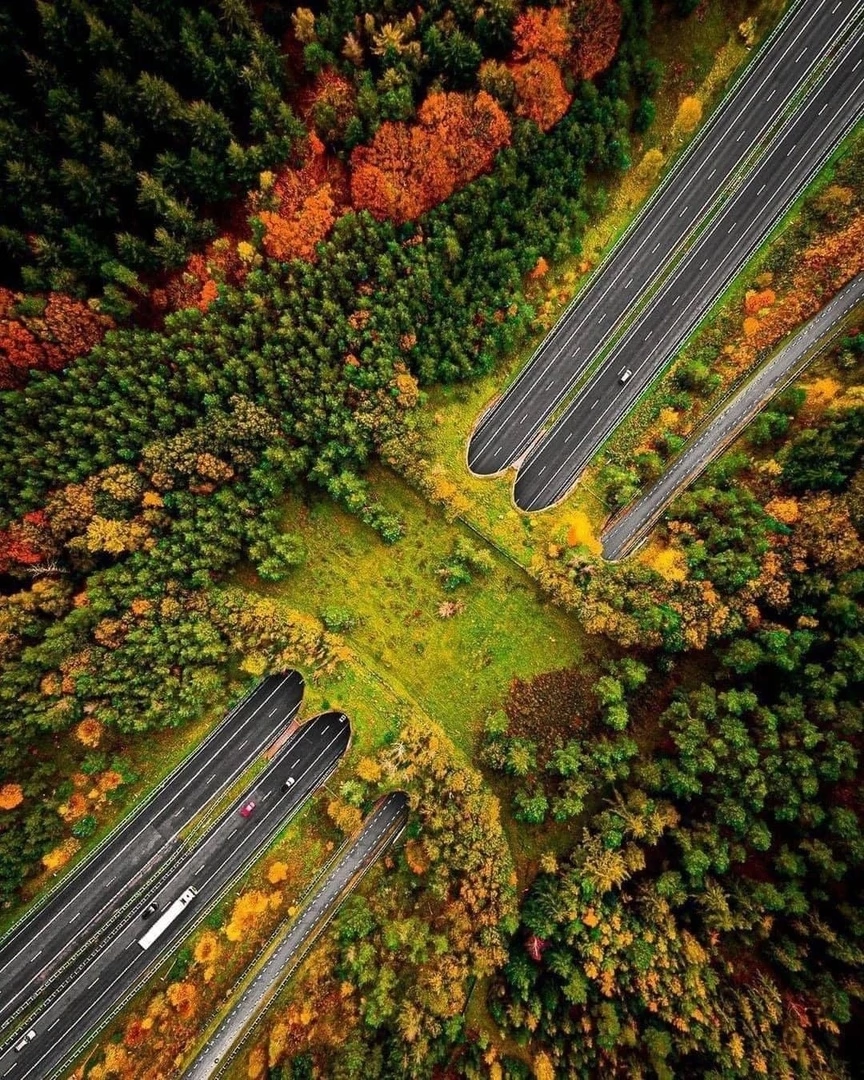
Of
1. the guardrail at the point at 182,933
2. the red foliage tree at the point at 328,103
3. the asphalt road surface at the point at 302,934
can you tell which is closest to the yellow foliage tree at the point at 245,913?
the guardrail at the point at 182,933

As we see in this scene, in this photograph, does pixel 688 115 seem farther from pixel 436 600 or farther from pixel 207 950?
pixel 207 950

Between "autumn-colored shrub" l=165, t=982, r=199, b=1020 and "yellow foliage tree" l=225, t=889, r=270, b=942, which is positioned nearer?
"autumn-colored shrub" l=165, t=982, r=199, b=1020

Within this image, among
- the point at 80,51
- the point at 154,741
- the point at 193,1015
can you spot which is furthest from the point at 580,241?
the point at 193,1015

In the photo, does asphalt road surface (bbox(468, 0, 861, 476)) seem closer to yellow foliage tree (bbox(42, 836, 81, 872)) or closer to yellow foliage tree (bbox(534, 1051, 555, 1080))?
yellow foliage tree (bbox(534, 1051, 555, 1080))

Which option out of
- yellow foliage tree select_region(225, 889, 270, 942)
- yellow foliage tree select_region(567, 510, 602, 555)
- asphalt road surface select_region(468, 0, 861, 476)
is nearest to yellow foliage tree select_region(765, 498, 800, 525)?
yellow foliage tree select_region(567, 510, 602, 555)

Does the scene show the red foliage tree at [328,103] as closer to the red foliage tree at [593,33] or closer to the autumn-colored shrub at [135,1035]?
the red foliage tree at [593,33]

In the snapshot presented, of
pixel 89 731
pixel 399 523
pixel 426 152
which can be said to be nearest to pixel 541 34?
pixel 426 152

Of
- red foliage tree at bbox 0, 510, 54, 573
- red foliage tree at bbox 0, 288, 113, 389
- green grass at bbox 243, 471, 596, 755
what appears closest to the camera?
red foliage tree at bbox 0, 288, 113, 389
